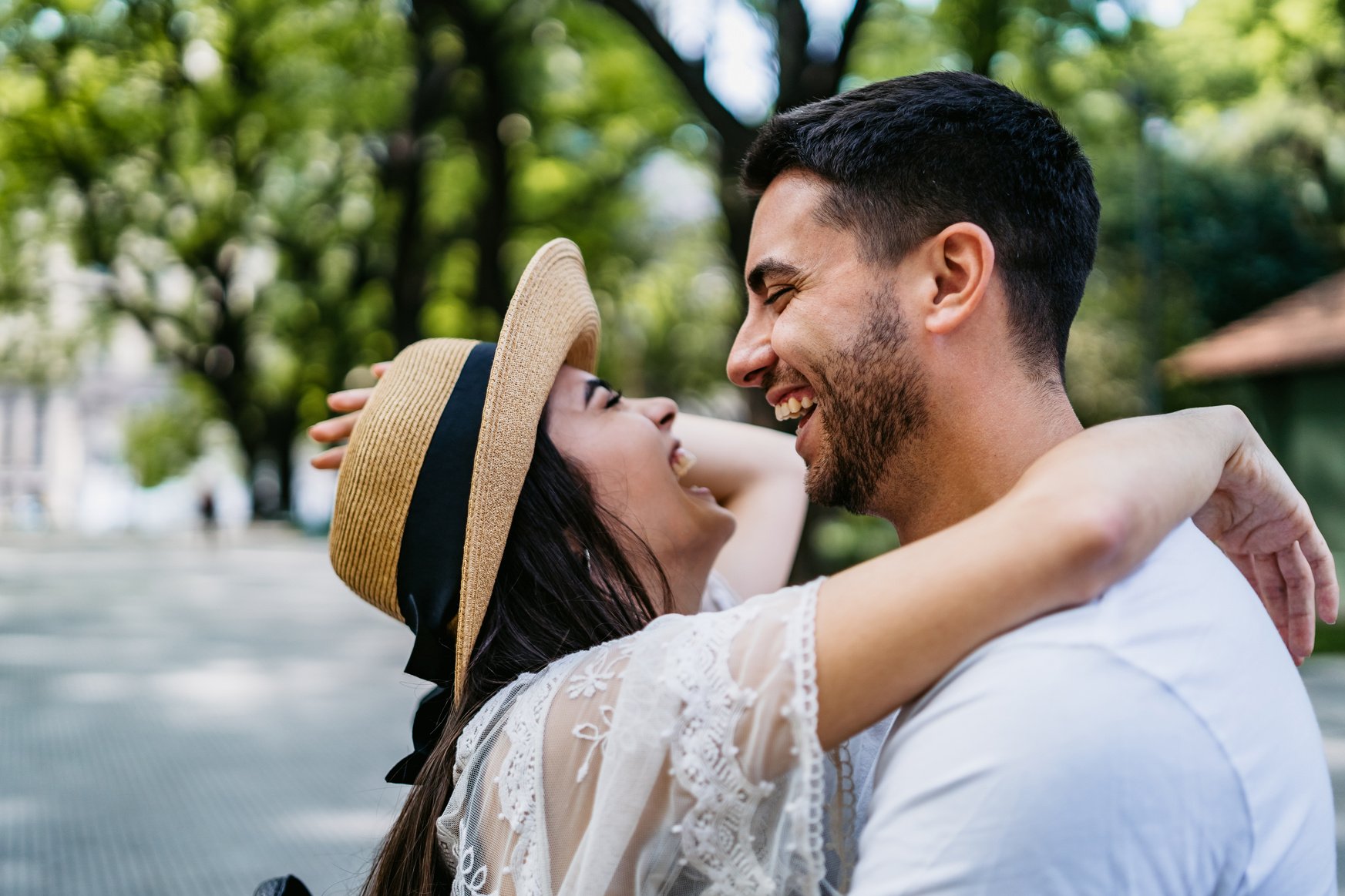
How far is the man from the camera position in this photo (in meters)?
1.26

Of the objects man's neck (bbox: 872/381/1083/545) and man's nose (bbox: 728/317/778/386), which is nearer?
man's neck (bbox: 872/381/1083/545)

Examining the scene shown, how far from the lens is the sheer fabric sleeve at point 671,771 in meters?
1.42

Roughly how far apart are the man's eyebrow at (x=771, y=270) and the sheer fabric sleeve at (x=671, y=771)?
63 centimetres

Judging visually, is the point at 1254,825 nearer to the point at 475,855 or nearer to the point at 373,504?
the point at 475,855

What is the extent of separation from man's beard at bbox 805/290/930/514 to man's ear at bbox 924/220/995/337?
0.21ft

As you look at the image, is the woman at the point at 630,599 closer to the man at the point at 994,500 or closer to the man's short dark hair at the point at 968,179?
the man at the point at 994,500

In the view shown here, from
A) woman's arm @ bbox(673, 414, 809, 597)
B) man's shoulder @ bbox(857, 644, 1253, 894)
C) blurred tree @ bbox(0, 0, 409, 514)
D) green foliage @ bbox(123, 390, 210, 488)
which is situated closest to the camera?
man's shoulder @ bbox(857, 644, 1253, 894)

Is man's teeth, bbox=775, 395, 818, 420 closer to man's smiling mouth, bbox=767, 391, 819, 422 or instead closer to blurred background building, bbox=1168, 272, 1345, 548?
man's smiling mouth, bbox=767, 391, 819, 422

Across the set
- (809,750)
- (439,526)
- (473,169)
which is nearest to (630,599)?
(439,526)

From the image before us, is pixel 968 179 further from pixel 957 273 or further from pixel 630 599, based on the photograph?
pixel 630 599

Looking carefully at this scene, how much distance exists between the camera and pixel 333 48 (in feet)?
67.2

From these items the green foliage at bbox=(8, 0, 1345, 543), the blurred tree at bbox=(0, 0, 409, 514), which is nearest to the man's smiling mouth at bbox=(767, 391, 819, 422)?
the green foliage at bbox=(8, 0, 1345, 543)

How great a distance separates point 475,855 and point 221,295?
1210 inches

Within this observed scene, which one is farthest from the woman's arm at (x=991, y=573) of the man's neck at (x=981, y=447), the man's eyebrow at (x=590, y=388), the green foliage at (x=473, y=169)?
the green foliage at (x=473, y=169)
